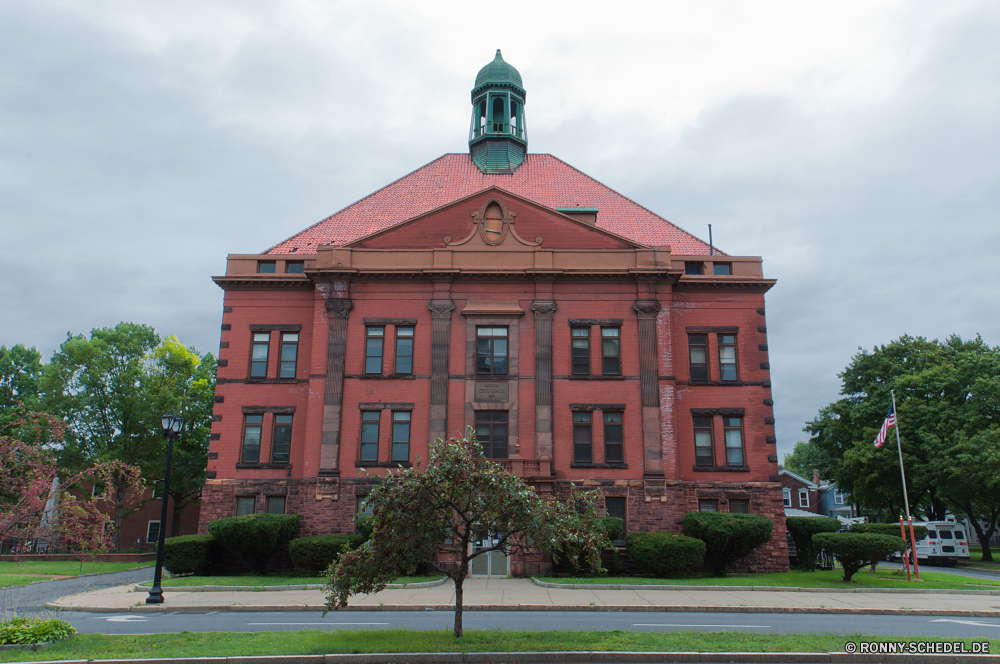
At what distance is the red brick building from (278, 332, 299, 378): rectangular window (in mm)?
84

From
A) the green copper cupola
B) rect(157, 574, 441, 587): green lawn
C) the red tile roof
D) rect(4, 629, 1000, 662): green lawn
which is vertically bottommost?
rect(157, 574, 441, 587): green lawn

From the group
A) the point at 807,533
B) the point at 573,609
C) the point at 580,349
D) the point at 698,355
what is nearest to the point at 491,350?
the point at 580,349

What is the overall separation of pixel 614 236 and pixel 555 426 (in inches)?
388

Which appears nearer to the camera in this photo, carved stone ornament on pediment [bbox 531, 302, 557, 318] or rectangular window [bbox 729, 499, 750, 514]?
rectangular window [bbox 729, 499, 750, 514]

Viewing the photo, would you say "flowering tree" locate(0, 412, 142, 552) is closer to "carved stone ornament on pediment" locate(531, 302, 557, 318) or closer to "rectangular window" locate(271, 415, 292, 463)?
"rectangular window" locate(271, 415, 292, 463)

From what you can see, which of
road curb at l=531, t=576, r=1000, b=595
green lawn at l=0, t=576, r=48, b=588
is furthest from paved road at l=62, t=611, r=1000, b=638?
green lawn at l=0, t=576, r=48, b=588

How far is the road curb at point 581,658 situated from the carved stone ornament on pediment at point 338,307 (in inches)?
843

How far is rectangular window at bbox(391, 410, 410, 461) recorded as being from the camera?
30312 mm

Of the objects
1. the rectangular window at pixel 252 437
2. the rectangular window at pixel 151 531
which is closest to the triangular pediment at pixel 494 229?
the rectangular window at pixel 252 437

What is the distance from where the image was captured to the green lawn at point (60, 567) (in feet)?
107

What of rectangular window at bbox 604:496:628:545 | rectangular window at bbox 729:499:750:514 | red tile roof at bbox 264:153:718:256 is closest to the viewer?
rectangular window at bbox 604:496:628:545

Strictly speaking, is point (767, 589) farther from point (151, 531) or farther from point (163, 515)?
point (151, 531)

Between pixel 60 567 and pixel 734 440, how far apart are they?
1409 inches

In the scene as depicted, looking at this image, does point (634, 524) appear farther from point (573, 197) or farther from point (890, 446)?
point (890, 446)
